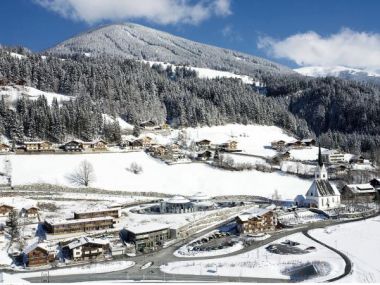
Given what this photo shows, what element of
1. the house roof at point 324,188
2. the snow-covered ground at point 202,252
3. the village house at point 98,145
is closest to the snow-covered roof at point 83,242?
the snow-covered ground at point 202,252

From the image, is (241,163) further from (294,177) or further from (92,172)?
(92,172)

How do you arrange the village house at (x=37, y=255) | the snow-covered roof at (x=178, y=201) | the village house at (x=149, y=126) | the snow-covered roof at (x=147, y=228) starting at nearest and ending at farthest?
the village house at (x=37, y=255)
the snow-covered roof at (x=147, y=228)
the snow-covered roof at (x=178, y=201)
the village house at (x=149, y=126)

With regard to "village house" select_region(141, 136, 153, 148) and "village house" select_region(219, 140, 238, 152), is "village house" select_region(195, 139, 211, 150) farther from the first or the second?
"village house" select_region(141, 136, 153, 148)

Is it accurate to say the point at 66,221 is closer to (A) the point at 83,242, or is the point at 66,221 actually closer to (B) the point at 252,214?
(A) the point at 83,242

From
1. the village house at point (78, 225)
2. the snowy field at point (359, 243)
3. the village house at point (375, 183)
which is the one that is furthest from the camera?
the village house at point (375, 183)

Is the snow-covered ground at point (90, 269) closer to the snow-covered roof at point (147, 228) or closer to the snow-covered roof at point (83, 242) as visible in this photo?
the snow-covered roof at point (83, 242)

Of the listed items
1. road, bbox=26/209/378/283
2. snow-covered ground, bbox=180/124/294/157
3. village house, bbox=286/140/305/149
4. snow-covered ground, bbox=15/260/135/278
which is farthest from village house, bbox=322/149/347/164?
snow-covered ground, bbox=15/260/135/278

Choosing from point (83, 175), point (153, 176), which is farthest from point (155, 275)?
point (153, 176)
